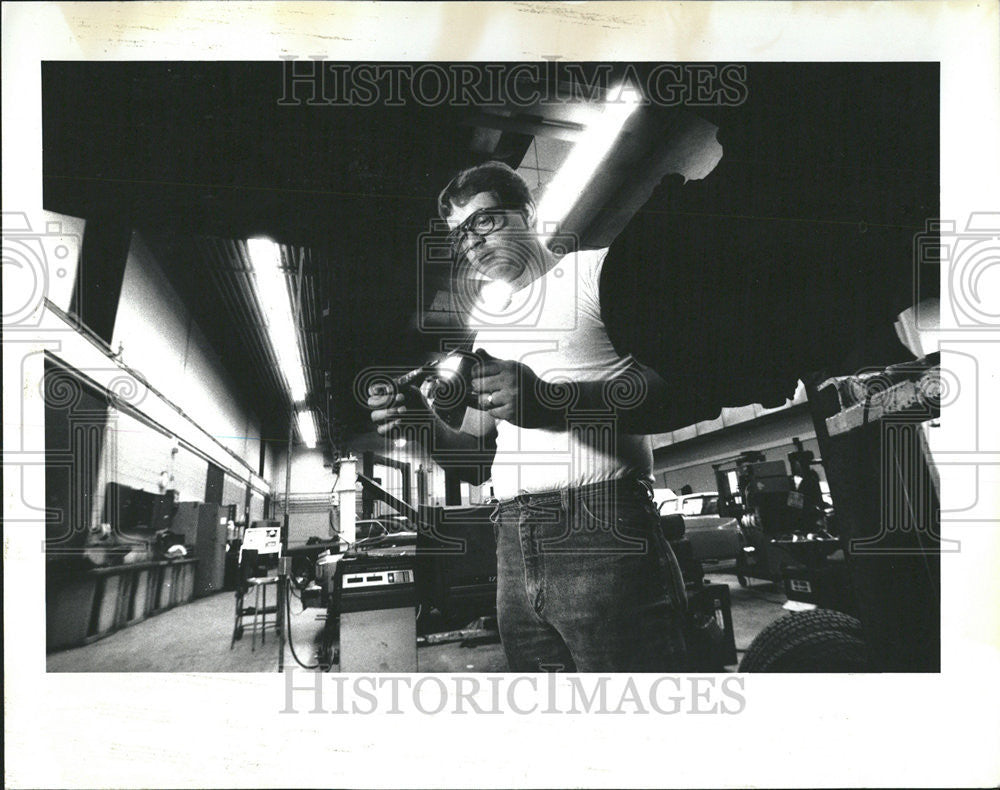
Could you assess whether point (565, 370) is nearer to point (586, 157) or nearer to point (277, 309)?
point (586, 157)

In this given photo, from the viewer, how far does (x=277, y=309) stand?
2.19m

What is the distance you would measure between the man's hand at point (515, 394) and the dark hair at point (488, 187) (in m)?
→ 0.51

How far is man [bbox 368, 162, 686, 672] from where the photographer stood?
2.00 m

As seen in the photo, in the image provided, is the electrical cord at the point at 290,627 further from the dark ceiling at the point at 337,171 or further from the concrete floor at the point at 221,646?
the dark ceiling at the point at 337,171

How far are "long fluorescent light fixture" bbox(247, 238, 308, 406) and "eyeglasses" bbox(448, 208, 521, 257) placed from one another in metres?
0.56

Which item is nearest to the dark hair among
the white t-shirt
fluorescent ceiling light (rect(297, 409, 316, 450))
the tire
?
the white t-shirt

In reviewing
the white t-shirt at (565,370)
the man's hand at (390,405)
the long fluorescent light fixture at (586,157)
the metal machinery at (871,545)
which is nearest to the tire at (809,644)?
the metal machinery at (871,545)

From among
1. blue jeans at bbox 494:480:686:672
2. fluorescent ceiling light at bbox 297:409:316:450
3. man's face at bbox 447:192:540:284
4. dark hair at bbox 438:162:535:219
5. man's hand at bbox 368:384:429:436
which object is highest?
dark hair at bbox 438:162:535:219

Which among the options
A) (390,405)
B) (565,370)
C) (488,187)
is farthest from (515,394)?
(488,187)

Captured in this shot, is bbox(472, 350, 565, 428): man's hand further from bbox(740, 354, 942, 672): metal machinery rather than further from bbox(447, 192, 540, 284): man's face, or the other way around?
bbox(740, 354, 942, 672): metal machinery

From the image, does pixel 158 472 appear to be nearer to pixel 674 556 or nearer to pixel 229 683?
pixel 229 683

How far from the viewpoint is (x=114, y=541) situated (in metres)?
2.14

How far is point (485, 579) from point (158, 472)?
1076 millimetres

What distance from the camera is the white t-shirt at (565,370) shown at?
6.80 ft
